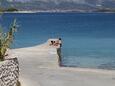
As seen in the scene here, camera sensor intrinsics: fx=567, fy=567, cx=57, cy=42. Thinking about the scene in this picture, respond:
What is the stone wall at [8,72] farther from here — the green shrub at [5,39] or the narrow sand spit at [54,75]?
the narrow sand spit at [54,75]

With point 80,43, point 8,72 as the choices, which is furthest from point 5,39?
point 80,43

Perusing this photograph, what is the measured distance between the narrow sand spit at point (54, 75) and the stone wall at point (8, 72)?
11.0 ft

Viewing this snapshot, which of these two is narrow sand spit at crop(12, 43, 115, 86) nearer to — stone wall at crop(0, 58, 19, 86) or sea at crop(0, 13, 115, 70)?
sea at crop(0, 13, 115, 70)

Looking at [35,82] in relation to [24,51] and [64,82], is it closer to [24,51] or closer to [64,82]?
[64,82]

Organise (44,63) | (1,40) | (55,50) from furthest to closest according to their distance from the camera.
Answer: (55,50)
(44,63)
(1,40)

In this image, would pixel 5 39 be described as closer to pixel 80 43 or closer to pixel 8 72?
pixel 8 72

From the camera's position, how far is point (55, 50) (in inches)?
1158

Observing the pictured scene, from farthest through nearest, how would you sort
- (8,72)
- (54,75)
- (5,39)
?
(54,75) → (5,39) → (8,72)

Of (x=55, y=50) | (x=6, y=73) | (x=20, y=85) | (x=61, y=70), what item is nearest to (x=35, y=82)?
(x=20, y=85)

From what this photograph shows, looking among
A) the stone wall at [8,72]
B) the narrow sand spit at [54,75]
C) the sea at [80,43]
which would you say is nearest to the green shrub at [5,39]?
the sea at [80,43]

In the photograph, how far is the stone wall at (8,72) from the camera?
14.1m

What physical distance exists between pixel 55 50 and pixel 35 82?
35.3ft

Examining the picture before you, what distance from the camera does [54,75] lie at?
797 inches

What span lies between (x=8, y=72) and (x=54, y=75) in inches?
237
